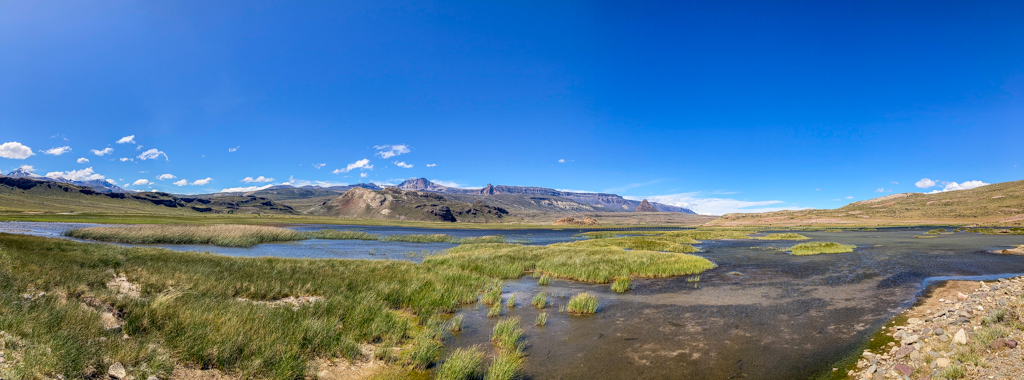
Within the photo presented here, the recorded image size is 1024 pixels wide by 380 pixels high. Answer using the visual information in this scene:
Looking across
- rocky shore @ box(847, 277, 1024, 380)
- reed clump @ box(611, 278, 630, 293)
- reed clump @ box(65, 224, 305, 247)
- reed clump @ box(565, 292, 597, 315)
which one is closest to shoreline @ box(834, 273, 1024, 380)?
rocky shore @ box(847, 277, 1024, 380)

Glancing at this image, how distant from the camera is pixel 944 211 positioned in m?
140

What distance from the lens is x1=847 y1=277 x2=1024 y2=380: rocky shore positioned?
8.55 m

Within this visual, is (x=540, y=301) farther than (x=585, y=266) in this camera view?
No

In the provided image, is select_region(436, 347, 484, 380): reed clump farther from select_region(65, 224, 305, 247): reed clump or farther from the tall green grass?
select_region(65, 224, 305, 247): reed clump

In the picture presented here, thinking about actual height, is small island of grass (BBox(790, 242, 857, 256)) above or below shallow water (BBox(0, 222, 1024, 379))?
above

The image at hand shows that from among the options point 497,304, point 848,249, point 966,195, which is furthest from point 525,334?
point 966,195

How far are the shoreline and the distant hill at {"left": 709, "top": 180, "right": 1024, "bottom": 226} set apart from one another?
5177 inches

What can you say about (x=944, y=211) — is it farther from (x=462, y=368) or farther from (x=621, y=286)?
(x=462, y=368)

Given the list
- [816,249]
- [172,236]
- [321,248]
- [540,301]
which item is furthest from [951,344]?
[172,236]

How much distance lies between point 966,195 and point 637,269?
222430mm

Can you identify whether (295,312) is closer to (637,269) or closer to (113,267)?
(113,267)

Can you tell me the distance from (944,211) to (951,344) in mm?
194538

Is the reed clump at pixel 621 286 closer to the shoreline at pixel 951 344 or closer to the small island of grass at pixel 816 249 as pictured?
the shoreline at pixel 951 344

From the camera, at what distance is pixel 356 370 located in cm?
996
